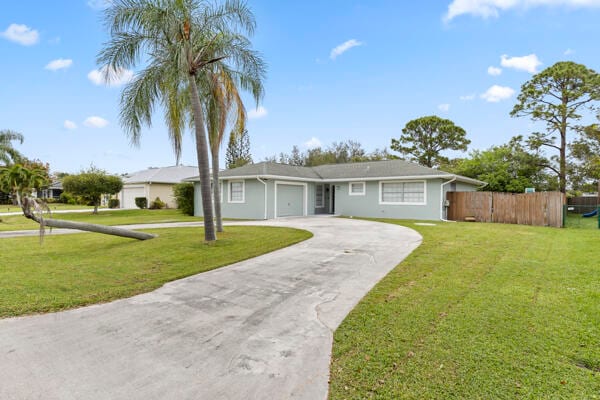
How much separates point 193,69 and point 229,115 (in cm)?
207

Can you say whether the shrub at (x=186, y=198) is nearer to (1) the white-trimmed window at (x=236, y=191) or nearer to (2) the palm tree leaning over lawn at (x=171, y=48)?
(1) the white-trimmed window at (x=236, y=191)

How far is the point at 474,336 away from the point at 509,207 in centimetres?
1457

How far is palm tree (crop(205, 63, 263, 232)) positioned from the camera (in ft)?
31.7

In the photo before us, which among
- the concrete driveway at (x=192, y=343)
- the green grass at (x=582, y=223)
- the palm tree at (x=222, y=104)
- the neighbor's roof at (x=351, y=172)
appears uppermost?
the palm tree at (x=222, y=104)

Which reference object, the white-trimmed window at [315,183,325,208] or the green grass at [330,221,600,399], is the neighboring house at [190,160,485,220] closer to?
the white-trimmed window at [315,183,325,208]

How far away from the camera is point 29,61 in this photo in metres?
13.6

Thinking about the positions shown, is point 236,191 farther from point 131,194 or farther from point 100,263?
point 131,194

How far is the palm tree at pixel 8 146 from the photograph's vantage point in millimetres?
20516

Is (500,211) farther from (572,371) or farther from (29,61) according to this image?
(29,61)

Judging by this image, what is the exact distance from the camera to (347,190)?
1942cm

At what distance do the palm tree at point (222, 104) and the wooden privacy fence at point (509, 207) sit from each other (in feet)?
40.0

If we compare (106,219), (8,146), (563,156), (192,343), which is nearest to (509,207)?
(563,156)

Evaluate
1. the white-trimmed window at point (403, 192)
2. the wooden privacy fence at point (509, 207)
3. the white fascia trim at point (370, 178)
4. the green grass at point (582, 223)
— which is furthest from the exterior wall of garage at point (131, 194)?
the green grass at point (582, 223)

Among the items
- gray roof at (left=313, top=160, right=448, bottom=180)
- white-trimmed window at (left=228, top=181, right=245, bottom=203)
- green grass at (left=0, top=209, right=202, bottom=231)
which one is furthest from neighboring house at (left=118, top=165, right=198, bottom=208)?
gray roof at (left=313, top=160, right=448, bottom=180)
